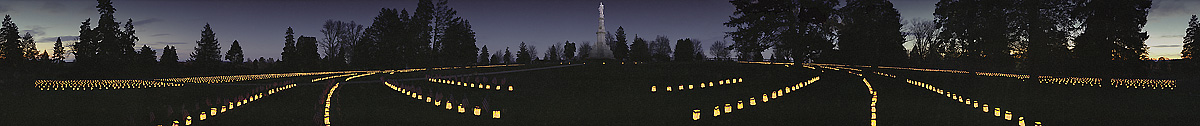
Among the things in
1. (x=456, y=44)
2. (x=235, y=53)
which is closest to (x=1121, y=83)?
(x=456, y=44)

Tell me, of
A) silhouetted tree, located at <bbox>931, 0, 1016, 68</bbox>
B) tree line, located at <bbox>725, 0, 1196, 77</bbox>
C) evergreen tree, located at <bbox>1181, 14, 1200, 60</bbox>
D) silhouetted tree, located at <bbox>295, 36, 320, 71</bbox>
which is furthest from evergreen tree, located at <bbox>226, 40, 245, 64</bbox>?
evergreen tree, located at <bbox>1181, 14, 1200, 60</bbox>

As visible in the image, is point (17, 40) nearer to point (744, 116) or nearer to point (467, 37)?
point (467, 37)

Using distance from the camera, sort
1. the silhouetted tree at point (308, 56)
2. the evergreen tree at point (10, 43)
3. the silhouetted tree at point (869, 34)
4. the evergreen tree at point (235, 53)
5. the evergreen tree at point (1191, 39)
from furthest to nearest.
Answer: the evergreen tree at point (235, 53), the evergreen tree at point (10, 43), the silhouetted tree at point (308, 56), the evergreen tree at point (1191, 39), the silhouetted tree at point (869, 34)

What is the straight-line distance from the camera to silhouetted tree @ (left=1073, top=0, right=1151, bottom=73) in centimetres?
2164

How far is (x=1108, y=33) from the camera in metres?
22.1

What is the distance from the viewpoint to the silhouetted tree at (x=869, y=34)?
32.8 m

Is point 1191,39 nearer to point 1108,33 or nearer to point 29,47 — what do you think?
point 1108,33

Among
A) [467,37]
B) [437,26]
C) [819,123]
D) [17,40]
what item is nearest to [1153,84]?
[819,123]

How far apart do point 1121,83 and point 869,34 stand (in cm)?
1351

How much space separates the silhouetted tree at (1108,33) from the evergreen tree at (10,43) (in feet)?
238

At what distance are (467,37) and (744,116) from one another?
47522 millimetres

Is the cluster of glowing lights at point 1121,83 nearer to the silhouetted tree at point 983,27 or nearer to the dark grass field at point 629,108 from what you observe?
the dark grass field at point 629,108

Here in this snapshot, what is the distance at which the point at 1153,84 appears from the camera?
18.4 metres

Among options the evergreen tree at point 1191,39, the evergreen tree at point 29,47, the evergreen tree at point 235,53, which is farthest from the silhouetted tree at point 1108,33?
the evergreen tree at point 29,47
